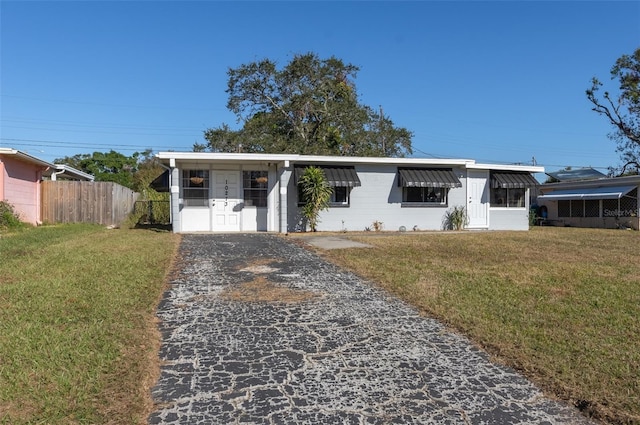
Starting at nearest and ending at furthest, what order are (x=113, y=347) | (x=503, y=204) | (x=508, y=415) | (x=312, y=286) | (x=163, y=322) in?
(x=508, y=415) < (x=113, y=347) < (x=163, y=322) < (x=312, y=286) < (x=503, y=204)

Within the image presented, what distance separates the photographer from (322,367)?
11.4ft

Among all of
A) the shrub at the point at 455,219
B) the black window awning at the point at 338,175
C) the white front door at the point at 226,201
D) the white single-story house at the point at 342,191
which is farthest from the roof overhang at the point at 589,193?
the white front door at the point at 226,201

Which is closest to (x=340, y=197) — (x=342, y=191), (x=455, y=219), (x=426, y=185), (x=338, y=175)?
(x=342, y=191)

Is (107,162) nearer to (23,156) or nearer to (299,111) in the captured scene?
(299,111)

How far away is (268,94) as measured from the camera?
101 ft

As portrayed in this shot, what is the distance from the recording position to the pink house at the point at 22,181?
46.7ft

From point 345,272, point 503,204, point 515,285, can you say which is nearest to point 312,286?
point 345,272

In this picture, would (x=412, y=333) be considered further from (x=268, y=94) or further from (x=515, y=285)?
(x=268, y=94)

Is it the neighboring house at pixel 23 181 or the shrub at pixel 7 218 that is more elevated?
the neighboring house at pixel 23 181

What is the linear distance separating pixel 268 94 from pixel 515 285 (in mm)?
26873

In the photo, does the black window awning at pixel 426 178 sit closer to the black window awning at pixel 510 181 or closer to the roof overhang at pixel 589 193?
the black window awning at pixel 510 181

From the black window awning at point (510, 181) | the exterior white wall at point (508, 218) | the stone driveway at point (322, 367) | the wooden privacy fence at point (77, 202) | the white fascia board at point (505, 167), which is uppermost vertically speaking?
the white fascia board at point (505, 167)

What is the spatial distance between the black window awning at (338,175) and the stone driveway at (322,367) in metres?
8.92

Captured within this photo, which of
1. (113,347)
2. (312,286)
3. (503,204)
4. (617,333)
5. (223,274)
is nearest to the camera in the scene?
(113,347)
